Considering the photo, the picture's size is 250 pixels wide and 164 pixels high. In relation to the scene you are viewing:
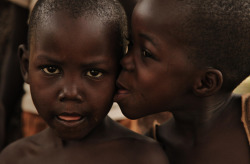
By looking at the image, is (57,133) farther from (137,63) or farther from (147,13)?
(147,13)

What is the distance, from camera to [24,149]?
1472 mm

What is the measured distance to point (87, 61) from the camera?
49.3 inches

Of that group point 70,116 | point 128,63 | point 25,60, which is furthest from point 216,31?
point 25,60

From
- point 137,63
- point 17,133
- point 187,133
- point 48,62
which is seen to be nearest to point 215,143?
point 187,133

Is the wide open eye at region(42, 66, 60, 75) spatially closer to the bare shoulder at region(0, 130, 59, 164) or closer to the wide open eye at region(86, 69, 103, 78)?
the wide open eye at region(86, 69, 103, 78)

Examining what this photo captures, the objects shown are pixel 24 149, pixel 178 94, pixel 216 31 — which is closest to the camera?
pixel 216 31

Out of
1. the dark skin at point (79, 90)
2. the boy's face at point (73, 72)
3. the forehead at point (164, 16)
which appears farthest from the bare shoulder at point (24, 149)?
the forehead at point (164, 16)

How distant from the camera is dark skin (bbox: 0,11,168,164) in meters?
1.25

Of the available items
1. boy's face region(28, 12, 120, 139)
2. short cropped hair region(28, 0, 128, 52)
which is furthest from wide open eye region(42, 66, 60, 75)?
short cropped hair region(28, 0, 128, 52)

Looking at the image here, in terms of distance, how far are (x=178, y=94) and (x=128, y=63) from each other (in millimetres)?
193

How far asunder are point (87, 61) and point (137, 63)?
16 centimetres

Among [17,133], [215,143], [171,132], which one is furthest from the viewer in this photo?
[17,133]

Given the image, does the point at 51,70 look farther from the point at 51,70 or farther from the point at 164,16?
the point at 164,16

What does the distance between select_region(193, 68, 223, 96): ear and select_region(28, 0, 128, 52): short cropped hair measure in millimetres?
285
